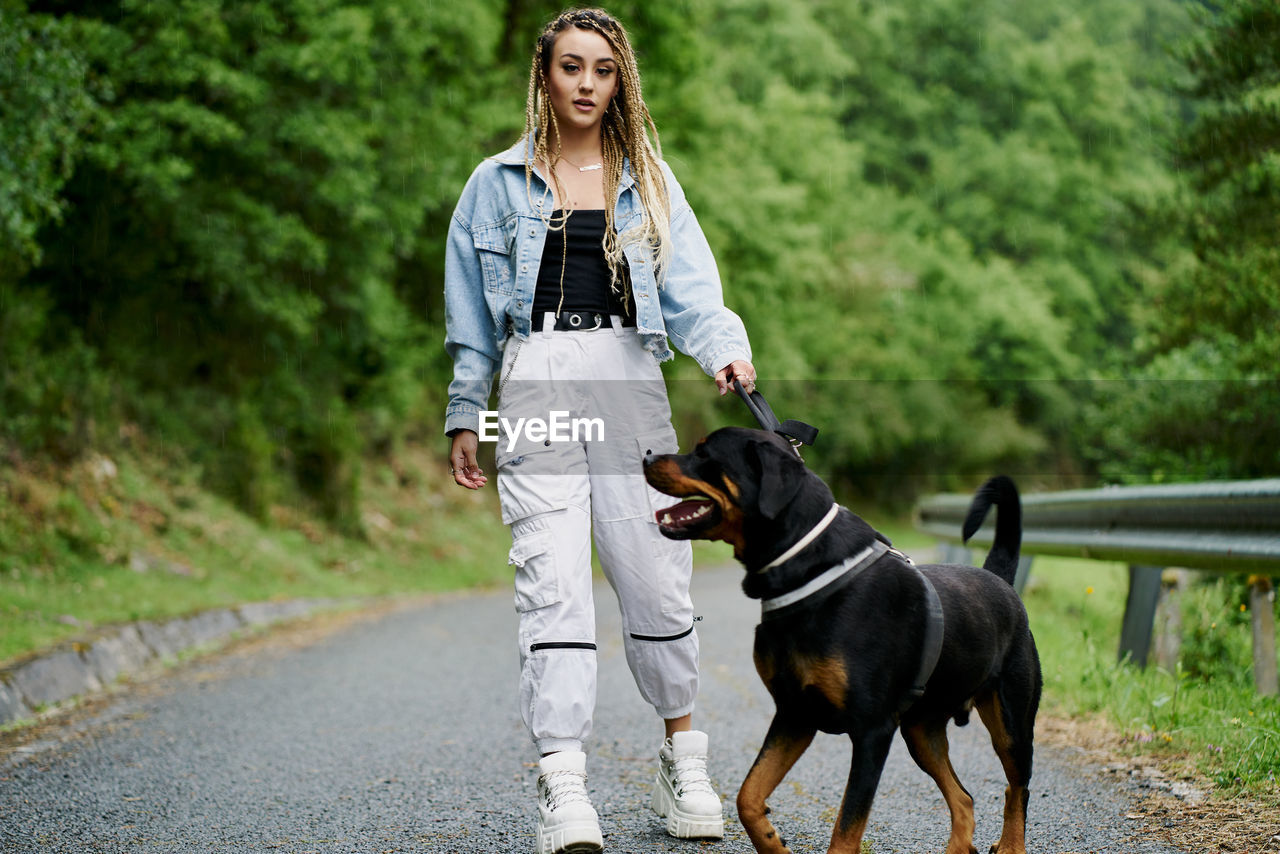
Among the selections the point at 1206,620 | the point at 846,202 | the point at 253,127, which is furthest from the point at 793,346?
the point at 1206,620

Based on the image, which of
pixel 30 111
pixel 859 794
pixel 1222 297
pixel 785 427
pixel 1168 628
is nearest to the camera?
pixel 859 794

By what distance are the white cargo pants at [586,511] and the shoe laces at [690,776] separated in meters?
0.17

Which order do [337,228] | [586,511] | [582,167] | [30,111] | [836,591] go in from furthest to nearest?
[337,228] → [30,111] → [582,167] → [586,511] → [836,591]

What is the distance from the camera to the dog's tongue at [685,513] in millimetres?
3404

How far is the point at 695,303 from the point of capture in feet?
13.4

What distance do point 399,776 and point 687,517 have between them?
200 cm

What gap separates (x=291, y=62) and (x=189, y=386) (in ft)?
17.4

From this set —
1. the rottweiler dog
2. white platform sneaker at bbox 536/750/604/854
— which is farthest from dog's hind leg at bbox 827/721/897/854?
white platform sneaker at bbox 536/750/604/854

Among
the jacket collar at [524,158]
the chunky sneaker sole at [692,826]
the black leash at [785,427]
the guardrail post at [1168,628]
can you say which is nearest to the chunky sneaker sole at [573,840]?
the chunky sneaker sole at [692,826]

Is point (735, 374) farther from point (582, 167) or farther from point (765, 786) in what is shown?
point (765, 786)

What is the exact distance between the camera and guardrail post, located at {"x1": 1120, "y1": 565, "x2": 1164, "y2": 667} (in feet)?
19.8

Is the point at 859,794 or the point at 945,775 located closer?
the point at 859,794

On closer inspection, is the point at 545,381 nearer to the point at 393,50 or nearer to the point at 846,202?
the point at 393,50

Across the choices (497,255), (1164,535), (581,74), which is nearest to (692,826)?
(497,255)
